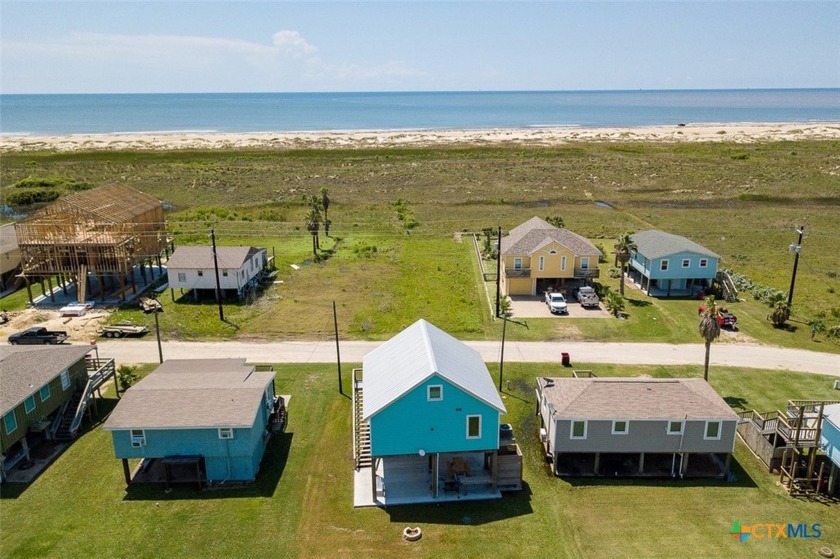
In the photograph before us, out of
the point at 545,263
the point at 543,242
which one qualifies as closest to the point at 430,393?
the point at 545,263

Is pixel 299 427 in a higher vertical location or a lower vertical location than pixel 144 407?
lower

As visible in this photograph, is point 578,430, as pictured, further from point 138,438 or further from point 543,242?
point 543,242

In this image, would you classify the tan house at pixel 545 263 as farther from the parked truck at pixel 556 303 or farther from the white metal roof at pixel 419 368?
the white metal roof at pixel 419 368

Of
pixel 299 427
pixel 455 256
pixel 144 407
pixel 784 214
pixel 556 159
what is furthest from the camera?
pixel 556 159

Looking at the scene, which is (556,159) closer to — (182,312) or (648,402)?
(182,312)

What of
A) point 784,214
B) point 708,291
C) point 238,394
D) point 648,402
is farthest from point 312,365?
point 784,214

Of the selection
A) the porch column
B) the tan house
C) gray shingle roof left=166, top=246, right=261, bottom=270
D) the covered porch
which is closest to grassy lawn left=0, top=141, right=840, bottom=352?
gray shingle roof left=166, top=246, right=261, bottom=270
